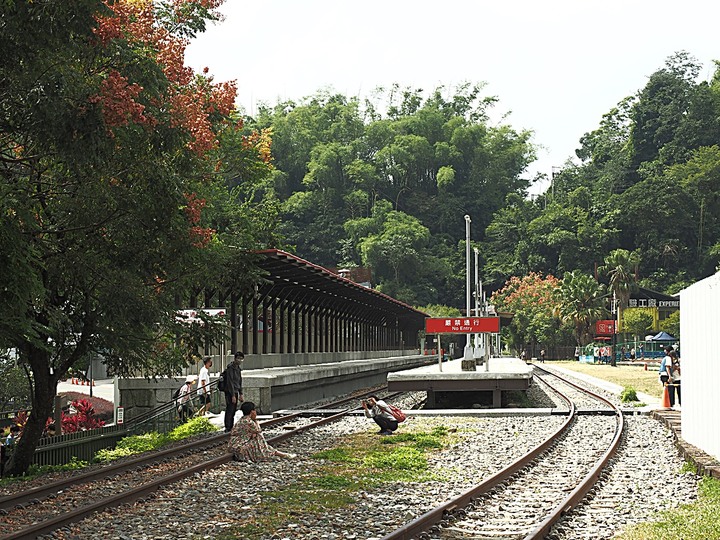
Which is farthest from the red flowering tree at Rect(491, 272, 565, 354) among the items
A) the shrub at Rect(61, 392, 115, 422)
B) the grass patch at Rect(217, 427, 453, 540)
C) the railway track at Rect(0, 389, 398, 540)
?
the railway track at Rect(0, 389, 398, 540)

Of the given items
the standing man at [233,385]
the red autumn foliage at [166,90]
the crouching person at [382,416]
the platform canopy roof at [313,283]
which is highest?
the red autumn foliage at [166,90]

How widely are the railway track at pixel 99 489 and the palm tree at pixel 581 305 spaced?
95.6 m

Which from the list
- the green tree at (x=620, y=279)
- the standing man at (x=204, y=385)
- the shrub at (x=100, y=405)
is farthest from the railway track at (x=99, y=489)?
the green tree at (x=620, y=279)

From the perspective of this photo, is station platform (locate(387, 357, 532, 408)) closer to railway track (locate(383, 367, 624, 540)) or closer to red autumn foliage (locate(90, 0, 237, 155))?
railway track (locate(383, 367, 624, 540))

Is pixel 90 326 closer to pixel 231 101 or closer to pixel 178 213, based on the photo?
pixel 178 213

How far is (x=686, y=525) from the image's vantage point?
Result: 1009 centimetres

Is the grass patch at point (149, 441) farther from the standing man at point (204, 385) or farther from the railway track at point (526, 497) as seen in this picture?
the railway track at point (526, 497)

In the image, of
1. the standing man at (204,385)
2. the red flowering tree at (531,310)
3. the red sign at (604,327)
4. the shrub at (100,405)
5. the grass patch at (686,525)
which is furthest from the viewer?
the red flowering tree at (531,310)

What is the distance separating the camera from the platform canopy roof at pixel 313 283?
30.1 metres

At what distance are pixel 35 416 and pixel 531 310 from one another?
108m

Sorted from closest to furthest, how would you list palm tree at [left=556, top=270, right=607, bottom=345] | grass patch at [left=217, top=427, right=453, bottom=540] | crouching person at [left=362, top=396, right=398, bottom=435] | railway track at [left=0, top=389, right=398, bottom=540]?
railway track at [left=0, top=389, right=398, bottom=540]
grass patch at [left=217, top=427, right=453, bottom=540]
crouching person at [left=362, top=396, right=398, bottom=435]
palm tree at [left=556, top=270, right=607, bottom=345]

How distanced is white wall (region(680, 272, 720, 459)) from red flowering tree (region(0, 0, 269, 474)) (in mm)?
8044

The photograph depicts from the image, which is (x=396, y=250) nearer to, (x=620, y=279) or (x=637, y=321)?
(x=620, y=279)

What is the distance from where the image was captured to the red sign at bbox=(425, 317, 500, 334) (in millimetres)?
30500
